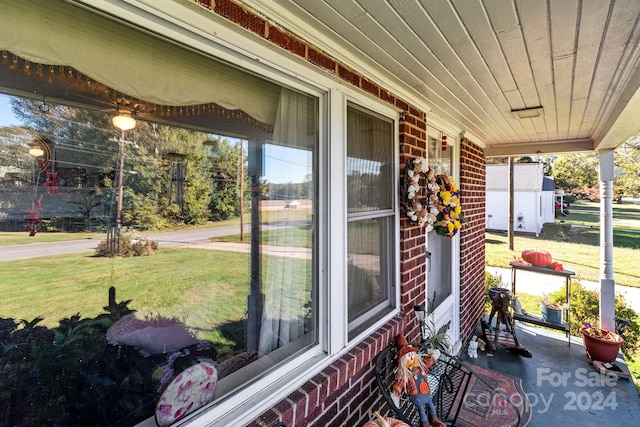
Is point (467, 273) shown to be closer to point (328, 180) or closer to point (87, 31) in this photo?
point (328, 180)

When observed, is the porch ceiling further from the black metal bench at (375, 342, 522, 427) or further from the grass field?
the grass field

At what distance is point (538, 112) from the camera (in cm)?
269

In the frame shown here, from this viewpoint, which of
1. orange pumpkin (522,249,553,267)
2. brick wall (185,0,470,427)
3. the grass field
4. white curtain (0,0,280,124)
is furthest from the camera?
the grass field

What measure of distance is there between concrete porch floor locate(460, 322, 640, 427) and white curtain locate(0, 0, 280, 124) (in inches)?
125

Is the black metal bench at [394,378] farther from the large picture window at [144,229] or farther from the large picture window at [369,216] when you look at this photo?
the large picture window at [144,229]

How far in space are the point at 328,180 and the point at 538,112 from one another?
2384 mm

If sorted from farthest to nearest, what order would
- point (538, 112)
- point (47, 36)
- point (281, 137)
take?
1. point (538, 112)
2. point (281, 137)
3. point (47, 36)

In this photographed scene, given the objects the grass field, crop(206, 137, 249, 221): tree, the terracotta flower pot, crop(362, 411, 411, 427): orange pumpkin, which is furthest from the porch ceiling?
the grass field

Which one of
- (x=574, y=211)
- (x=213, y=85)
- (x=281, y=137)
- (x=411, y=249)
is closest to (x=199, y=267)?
(x=281, y=137)

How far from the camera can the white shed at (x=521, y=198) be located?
1463 cm

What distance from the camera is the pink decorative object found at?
103cm

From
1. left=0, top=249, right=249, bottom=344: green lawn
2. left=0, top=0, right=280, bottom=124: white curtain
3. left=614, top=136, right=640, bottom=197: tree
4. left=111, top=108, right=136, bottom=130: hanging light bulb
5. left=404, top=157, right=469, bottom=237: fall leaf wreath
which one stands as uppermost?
left=614, top=136, right=640, bottom=197: tree

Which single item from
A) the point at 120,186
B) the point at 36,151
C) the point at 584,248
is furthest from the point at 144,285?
the point at 584,248

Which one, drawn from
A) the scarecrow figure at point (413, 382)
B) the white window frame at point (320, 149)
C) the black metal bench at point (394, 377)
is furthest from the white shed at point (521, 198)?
the white window frame at point (320, 149)
